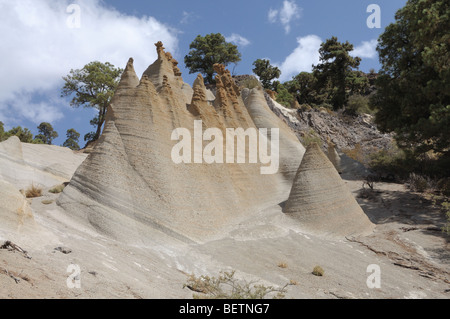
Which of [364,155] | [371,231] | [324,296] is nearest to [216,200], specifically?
[324,296]

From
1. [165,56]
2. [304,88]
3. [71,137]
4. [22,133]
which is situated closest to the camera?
[165,56]

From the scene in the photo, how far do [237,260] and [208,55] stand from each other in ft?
116

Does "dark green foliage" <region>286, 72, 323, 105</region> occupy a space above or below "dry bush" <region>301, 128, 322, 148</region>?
above

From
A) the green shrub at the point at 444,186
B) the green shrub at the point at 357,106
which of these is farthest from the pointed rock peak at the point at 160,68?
the green shrub at the point at 357,106

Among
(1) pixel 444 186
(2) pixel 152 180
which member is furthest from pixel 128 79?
(1) pixel 444 186

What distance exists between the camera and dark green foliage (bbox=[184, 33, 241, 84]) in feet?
131

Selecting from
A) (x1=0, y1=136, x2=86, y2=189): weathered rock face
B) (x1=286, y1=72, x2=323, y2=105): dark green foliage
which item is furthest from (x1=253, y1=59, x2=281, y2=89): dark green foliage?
(x1=0, y1=136, x2=86, y2=189): weathered rock face

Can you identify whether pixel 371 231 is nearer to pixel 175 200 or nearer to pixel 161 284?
pixel 175 200

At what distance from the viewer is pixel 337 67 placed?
38.1 m

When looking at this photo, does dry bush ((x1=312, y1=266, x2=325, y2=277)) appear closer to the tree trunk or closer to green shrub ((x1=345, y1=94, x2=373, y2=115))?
the tree trunk

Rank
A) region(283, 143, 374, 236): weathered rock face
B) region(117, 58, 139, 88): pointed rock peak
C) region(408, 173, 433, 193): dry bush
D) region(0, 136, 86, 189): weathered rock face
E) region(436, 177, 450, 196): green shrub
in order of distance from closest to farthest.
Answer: region(117, 58, 139, 88): pointed rock peak, region(283, 143, 374, 236): weathered rock face, region(0, 136, 86, 189): weathered rock face, region(436, 177, 450, 196): green shrub, region(408, 173, 433, 193): dry bush
